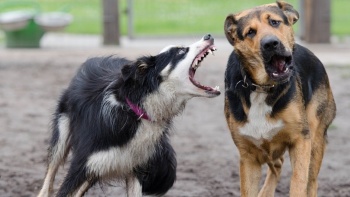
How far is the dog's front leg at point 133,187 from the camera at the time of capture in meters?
6.43

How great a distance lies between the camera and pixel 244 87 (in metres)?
5.92

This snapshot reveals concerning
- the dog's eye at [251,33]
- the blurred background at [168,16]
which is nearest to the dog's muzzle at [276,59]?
the dog's eye at [251,33]

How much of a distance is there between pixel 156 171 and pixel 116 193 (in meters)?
1.01

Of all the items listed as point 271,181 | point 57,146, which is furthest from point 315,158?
point 57,146

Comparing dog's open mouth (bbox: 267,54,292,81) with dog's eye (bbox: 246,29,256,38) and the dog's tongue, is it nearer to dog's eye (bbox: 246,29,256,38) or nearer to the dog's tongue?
the dog's tongue

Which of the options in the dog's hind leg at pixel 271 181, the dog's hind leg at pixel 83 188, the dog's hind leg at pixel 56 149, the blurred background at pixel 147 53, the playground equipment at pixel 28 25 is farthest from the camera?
the playground equipment at pixel 28 25

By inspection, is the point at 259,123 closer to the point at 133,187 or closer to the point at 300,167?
the point at 300,167

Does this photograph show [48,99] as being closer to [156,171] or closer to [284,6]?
[156,171]

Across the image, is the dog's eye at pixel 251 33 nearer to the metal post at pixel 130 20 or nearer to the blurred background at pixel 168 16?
the blurred background at pixel 168 16

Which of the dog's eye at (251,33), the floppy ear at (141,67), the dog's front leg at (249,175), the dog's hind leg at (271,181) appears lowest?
the dog's hind leg at (271,181)

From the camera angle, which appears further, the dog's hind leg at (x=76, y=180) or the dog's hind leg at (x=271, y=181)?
the dog's hind leg at (x=271, y=181)

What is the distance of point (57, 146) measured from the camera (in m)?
6.76

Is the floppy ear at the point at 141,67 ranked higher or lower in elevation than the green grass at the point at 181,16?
higher

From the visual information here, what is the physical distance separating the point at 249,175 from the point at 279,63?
855mm
